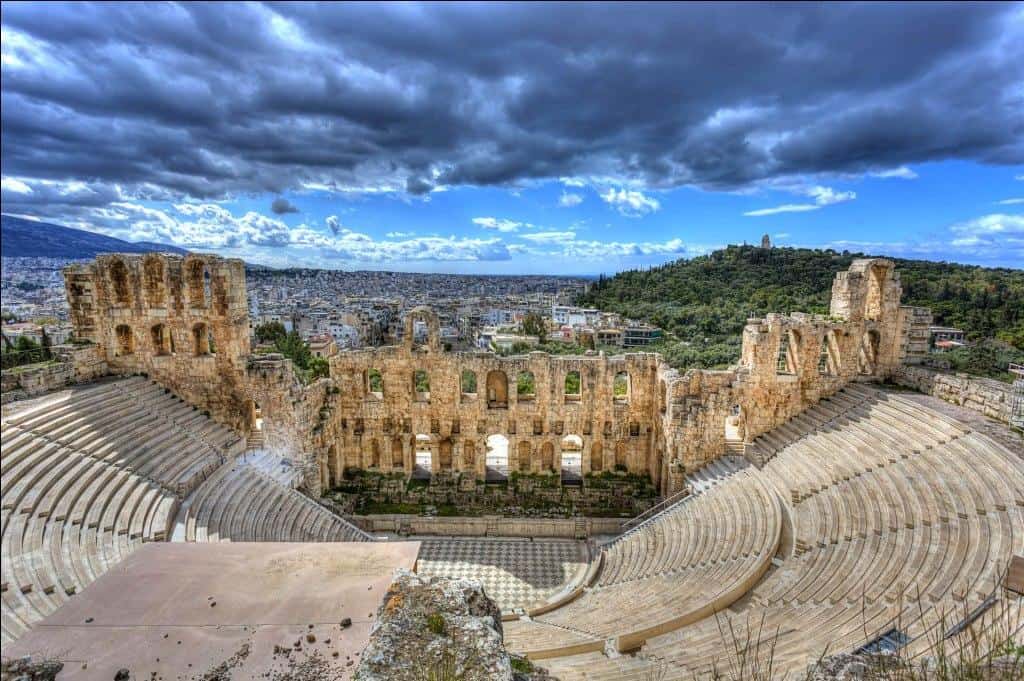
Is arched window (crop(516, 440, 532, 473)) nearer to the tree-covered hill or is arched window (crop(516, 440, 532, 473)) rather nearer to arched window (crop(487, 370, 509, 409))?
arched window (crop(487, 370, 509, 409))

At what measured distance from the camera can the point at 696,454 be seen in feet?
74.2

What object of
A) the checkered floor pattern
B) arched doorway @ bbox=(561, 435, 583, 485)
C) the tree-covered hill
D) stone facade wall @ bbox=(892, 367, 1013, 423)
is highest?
the tree-covered hill

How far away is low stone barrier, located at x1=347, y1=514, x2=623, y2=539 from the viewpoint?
21.8 metres

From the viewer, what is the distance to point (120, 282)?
21297mm

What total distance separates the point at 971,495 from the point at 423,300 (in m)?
22.4

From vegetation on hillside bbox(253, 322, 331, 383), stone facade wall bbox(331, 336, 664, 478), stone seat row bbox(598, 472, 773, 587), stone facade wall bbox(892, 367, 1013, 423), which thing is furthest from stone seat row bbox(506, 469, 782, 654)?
vegetation on hillside bbox(253, 322, 331, 383)

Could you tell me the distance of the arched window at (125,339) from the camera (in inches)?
841

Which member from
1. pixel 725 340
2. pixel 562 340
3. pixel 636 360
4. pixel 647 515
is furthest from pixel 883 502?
pixel 562 340

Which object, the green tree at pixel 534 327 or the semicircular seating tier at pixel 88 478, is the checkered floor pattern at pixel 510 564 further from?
the green tree at pixel 534 327

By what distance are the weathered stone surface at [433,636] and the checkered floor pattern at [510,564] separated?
1132cm

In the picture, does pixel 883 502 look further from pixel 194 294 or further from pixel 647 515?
pixel 194 294

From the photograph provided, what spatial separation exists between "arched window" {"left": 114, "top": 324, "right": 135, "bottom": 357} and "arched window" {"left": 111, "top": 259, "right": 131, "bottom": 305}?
3.41ft

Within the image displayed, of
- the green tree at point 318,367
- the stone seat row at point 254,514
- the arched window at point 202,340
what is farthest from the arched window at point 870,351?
the arched window at point 202,340

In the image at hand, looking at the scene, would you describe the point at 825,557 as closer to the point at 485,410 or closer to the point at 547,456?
the point at 547,456
